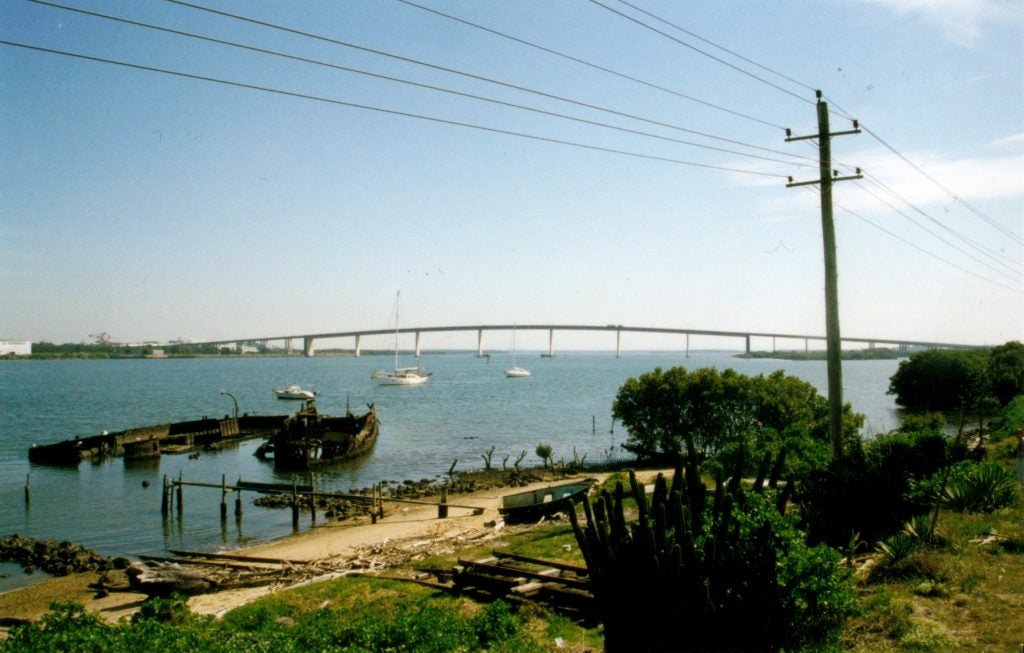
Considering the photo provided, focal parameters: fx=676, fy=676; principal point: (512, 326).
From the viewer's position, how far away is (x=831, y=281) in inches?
642

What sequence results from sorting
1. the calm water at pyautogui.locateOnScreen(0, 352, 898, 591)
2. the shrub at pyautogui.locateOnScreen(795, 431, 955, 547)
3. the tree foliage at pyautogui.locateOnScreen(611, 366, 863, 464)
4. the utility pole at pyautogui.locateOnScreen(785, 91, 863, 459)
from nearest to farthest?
the shrub at pyautogui.locateOnScreen(795, 431, 955, 547) < the utility pole at pyautogui.locateOnScreen(785, 91, 863, 459) < the calm water at pyautogui.locateOnScreen(0, 352, 898, 591) < the tree foliage at pyautogui.locateOnScreen(611, 366, 863, 464)

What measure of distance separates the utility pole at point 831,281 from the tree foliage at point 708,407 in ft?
79.7

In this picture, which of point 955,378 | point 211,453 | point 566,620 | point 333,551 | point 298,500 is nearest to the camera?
point 566,620

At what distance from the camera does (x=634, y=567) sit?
31.8 feet

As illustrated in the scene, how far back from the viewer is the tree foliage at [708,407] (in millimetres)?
40906

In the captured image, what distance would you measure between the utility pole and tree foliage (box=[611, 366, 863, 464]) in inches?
956

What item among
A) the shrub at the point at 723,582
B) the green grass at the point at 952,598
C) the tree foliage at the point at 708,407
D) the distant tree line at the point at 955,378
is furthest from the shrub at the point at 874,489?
the distant tree line at the point at 955,378

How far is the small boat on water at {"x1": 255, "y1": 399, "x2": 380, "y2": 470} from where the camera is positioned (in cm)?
4878

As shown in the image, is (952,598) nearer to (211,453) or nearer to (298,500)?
(298,500)

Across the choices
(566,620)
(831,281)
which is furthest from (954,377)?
(566,620)

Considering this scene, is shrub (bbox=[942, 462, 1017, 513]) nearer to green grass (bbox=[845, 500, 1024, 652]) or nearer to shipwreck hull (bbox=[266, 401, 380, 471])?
green grass (bbox=[845, 500, 1024, 652])

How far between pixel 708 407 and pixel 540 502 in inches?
796

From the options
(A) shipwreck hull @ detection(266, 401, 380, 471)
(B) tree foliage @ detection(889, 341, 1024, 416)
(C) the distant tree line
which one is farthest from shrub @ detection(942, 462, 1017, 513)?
(B) tree foliage @ detection(889, 341, 1024, 416)

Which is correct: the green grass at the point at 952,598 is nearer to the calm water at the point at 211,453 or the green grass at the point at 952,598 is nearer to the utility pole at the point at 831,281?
the utility pole at the point at 831,281
